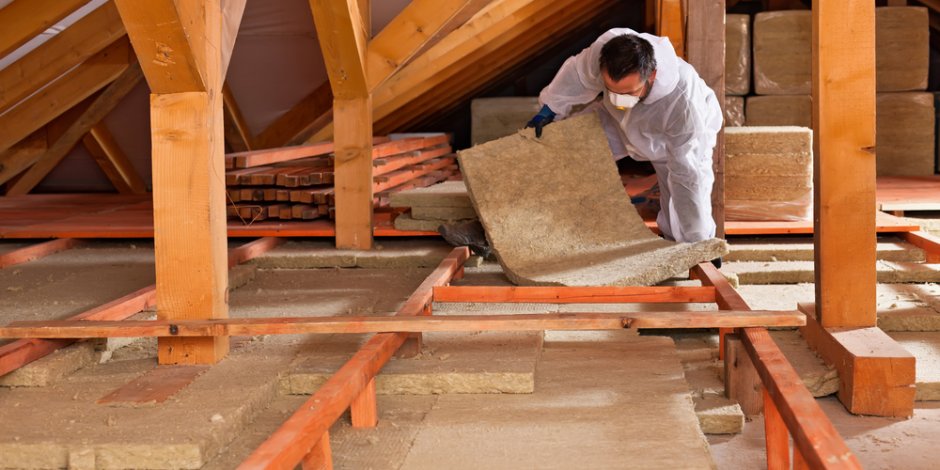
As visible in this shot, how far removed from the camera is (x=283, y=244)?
17.4ft

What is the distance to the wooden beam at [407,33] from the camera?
468cm

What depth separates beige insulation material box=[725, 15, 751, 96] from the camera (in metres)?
7.66

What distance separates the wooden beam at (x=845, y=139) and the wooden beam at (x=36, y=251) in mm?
3620

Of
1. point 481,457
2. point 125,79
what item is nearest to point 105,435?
point 481,457

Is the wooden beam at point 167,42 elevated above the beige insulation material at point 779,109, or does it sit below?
below

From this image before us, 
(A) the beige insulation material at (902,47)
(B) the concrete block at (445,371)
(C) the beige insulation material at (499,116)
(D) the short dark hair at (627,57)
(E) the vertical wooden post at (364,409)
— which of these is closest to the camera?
(E) the vertical wooden post at (364,409)

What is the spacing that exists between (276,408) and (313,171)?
3.25 metres

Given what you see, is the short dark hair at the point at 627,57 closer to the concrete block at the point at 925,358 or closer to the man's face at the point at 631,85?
the man's face at the point at 631,85

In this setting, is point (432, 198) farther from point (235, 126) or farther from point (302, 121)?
point (235, 126)

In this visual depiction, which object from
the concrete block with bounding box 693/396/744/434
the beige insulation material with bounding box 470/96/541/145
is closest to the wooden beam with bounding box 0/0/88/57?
the concrete block with bounding box 693/396/744/434

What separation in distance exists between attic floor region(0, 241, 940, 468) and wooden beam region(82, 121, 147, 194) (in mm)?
4613

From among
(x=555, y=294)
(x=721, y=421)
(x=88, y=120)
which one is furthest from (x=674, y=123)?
(x=88, y=120)

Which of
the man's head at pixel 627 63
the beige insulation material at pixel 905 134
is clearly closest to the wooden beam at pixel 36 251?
the man's head at pixel 627 63

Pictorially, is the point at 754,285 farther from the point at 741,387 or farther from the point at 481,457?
the point at 481,457
